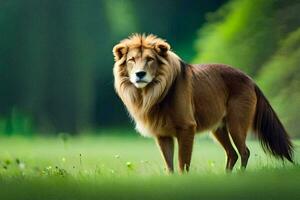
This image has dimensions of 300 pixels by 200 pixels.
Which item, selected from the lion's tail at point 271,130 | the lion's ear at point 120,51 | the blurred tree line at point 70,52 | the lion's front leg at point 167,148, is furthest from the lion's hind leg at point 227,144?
the lion's ear at point 120,51

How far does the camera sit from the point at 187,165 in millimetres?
4734

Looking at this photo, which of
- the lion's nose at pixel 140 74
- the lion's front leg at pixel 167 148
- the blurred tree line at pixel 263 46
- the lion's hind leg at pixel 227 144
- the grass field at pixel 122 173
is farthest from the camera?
the blurred tree line at pixel 263 46

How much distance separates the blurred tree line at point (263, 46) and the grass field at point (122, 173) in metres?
0.32

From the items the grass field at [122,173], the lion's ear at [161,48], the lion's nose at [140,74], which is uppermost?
the lion's ear at [161,48]

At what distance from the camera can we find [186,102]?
4.80m

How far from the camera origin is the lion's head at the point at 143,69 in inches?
184

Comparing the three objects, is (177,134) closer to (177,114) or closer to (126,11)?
(177,114)

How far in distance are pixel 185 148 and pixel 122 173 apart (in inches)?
14.9

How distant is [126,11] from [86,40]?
30cm

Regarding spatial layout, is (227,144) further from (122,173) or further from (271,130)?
(122,173)

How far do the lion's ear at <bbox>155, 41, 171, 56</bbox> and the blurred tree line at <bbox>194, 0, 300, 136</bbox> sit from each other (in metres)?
0.67

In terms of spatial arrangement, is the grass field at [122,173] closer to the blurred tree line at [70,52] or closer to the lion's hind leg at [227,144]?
the lion's hind leg at [227,144]

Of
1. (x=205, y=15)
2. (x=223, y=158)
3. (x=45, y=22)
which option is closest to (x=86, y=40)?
(x=45, y=22)


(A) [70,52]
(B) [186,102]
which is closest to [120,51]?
(B) [186,102]
